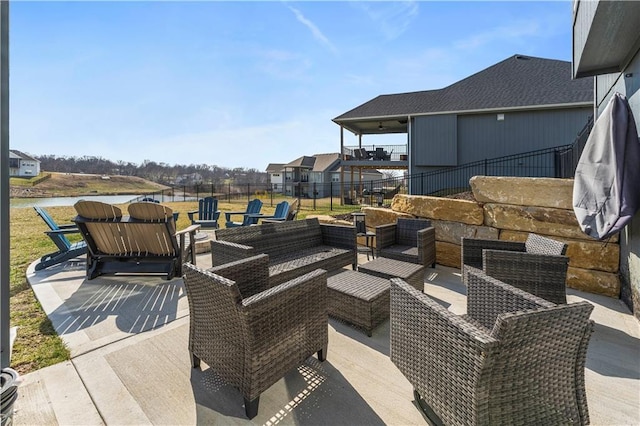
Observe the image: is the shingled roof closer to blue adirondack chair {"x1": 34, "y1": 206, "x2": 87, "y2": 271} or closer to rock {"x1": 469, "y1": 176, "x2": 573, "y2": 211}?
rock {"x1": 469, "y1": 176, "x2": 573, "y2": 211}

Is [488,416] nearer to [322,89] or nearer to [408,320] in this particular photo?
[408,320]

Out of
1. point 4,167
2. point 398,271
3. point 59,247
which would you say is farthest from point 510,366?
point 59,247

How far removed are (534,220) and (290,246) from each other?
11.6 feet

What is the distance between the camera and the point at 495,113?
36.0 ft

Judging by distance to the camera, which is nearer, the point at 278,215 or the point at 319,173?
the point at 278,215

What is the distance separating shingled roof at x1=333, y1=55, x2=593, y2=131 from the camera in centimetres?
1026

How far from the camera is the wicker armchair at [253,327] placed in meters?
1.58

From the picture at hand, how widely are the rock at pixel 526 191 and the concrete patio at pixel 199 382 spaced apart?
155 cm

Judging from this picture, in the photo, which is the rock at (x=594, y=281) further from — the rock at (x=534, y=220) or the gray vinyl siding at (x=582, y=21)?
the gray vinyl siding at (x=582, y=21)

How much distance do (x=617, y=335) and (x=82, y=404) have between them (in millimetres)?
4304

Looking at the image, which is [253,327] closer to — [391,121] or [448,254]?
[448,254]

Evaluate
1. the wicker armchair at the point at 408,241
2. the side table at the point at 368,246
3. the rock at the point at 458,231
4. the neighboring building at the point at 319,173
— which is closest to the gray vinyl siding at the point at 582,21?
the rock at the point at 458,231

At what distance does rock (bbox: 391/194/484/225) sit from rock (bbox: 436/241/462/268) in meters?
0.45

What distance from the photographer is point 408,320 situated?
1683 mm
